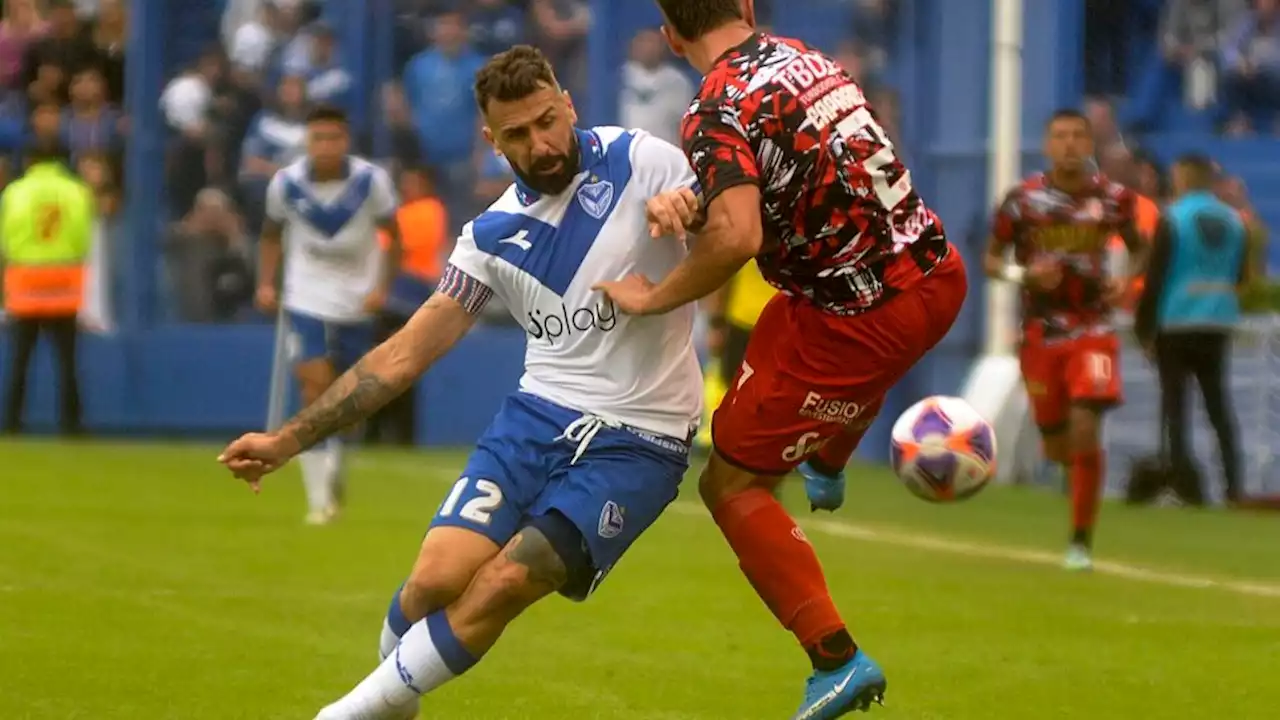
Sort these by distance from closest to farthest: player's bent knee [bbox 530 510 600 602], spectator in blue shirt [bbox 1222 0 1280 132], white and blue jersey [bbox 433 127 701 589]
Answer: player's bent knee [bbox 530 510 600 602] < white and blue jersey [bbox 433 127 701 589] < spectator in blue shirt [bbox 1222 0 1280 132]

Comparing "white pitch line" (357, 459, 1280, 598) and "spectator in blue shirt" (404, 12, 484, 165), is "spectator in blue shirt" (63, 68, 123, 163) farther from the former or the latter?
"white pitch line" (357, 459, 1280, 598)

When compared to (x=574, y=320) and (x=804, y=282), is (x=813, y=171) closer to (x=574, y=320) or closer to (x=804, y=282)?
(x=804, y=282)

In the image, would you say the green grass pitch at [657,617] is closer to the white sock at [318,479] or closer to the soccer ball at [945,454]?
the white sock at [318,479]

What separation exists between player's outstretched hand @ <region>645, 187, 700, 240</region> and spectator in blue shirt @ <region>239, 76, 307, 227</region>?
52.4 ft

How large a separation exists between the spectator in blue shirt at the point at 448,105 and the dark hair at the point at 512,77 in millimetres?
15527

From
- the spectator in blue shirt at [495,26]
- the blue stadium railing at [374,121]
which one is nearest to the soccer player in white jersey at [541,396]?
the blue stadium railing at [374,121]

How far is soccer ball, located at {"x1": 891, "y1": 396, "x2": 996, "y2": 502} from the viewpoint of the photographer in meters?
8.52

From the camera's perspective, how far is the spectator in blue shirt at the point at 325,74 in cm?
2230

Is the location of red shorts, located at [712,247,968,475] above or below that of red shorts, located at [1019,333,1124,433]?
above

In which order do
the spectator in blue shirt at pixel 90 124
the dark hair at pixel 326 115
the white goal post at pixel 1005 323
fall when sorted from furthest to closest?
the spectator in blue shirt at pixel 90 124
the white goal post at pixel 1005 323
the dark hair at pixel 326 115

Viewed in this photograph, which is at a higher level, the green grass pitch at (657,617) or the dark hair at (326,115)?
the dark hair at (326,115)

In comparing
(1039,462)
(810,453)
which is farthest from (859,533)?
(810,453)

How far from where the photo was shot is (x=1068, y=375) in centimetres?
1238

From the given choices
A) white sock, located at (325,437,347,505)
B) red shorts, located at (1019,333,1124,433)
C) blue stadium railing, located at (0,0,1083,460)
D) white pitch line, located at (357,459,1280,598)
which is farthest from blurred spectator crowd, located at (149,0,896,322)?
red shorts, located at (1019,333,1124,433)
